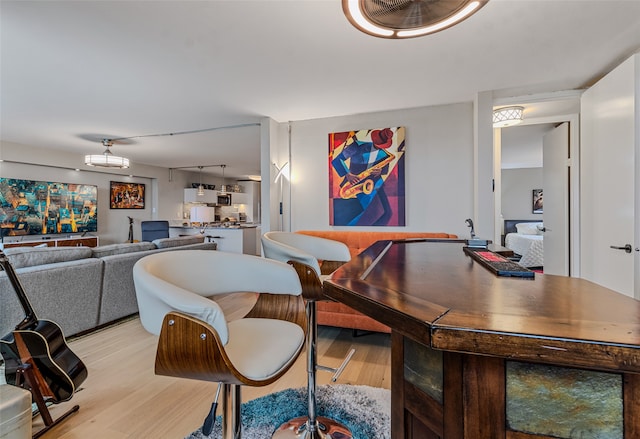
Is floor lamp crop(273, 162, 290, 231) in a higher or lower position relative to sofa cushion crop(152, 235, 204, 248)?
higher

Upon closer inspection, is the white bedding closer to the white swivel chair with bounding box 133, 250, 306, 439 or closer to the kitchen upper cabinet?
the white swivel chair with bounding box 133, 250, 306, 439

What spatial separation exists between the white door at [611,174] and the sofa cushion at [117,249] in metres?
4.37

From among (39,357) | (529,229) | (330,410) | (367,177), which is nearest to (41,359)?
(39,357)

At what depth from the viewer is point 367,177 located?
142 inches

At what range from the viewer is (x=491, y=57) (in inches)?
90.8

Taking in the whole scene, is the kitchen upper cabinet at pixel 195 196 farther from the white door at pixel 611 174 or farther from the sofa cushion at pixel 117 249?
the white door at pixel 611 174

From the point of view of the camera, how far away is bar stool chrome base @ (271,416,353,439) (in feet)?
4.55

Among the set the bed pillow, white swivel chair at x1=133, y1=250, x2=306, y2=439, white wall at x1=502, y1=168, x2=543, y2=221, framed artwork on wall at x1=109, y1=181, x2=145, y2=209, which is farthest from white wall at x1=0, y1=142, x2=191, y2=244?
white wall at x1=502, y1=168, x2=543, y2=221

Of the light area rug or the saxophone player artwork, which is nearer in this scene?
the light area rug

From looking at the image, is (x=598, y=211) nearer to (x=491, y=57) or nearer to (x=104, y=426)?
(x=491, y=57)

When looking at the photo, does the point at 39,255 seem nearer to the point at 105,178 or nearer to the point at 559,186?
the point at 105,178

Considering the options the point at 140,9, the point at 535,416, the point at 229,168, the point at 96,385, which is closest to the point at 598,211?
the point at 535,416

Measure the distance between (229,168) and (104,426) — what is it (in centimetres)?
714

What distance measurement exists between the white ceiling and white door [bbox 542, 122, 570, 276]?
2.85ft
